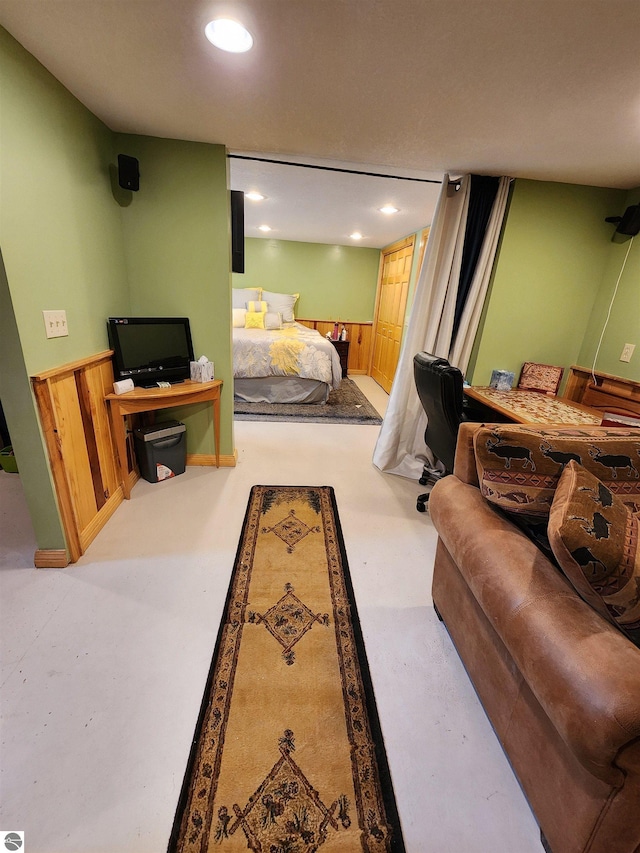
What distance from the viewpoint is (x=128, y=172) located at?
82.0 inches

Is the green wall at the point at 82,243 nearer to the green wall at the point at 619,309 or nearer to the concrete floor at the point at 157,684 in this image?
the concrete floor at the point at 157,684

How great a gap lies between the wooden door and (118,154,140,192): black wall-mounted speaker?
3.50 metres

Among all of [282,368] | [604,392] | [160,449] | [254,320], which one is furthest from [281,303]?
[604,392]

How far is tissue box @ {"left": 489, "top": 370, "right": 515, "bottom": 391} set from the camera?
105 inches

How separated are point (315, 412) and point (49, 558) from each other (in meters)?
3.00

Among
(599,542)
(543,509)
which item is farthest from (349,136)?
(599,542)

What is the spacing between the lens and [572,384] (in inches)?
108

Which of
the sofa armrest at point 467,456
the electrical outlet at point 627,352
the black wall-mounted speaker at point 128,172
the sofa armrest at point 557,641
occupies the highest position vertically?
the black wall-mounted speaker at point 128,172

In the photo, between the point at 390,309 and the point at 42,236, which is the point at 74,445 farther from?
the point at 390,309

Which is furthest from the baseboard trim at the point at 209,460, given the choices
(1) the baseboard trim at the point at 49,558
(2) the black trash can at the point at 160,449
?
(1) the baseboard trim at the point at 49,558

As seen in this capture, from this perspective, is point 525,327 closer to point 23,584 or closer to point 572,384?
point 572,384

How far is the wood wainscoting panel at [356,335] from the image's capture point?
21.3 feet

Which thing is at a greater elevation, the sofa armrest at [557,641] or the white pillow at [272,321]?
the white pillow at [272,321]

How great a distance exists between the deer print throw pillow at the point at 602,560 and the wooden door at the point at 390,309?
4.31m
